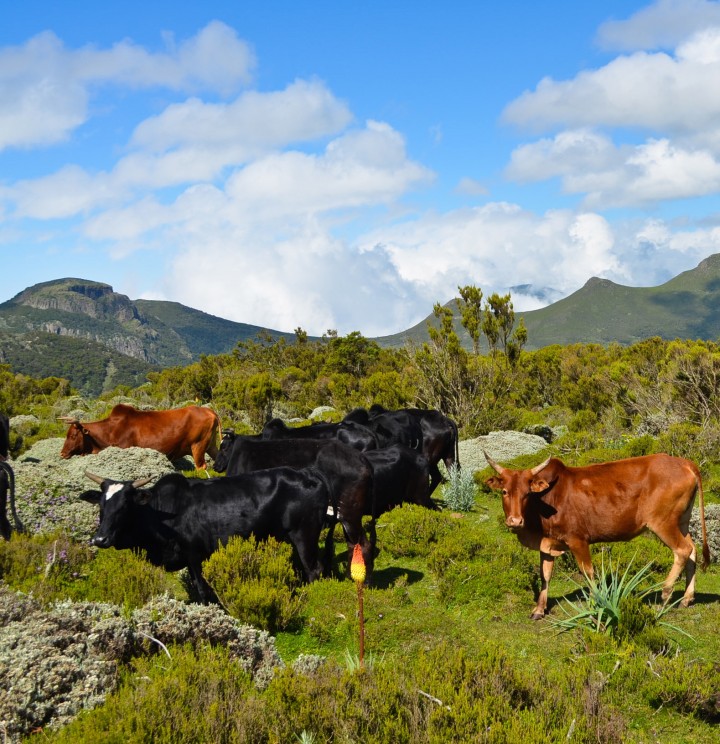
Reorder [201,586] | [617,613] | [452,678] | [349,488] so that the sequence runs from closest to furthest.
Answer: [452,678] → [617,613] → [201,586] → [349,488]

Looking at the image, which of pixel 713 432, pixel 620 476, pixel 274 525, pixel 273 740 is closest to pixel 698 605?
pixel 620 476

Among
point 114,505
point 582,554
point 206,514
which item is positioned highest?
point 114,505

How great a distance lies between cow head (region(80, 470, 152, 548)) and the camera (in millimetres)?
7559

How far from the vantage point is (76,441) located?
15.1 meters

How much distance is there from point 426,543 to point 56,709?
20.4 feet

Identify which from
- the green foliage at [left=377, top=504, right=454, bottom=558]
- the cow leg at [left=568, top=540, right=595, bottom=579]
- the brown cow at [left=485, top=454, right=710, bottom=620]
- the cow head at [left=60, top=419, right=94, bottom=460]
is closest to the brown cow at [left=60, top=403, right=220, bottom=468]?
the cow head at [left=60, top=419, right=94, bottom=460]

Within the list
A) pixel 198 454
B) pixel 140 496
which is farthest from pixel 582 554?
pixel 198 454

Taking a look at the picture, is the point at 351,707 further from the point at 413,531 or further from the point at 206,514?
the point at 413,531

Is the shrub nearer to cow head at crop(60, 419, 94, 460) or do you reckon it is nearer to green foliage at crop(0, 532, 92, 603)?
green foliage at crop(0, 532, 92, 603)

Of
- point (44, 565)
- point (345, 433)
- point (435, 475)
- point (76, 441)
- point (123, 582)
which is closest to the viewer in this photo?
point (123, 582)

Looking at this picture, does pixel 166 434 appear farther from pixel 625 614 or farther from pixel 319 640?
pixel 625 614

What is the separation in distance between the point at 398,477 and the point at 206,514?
424 cm

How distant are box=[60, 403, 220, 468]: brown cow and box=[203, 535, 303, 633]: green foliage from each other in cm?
847

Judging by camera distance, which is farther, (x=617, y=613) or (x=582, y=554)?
(x=582, y=554)
